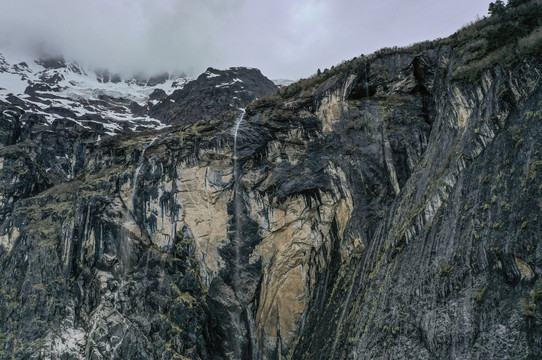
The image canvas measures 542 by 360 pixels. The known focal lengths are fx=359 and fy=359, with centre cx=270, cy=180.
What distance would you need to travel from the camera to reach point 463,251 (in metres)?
11.9

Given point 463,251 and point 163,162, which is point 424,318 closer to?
point 463,251

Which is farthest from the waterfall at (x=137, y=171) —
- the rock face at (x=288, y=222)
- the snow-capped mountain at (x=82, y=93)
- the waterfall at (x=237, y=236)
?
the snow-capped mountain at (x=82, y=93)

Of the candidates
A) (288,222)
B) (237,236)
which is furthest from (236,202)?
(288,222)

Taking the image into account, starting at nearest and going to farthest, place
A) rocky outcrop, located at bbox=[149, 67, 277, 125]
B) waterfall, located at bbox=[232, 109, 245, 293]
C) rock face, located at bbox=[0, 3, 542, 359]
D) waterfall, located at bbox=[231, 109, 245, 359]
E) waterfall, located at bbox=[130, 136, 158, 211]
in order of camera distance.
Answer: rock face, located at bbox=[0, 3, 542, 359] < waterfall, located at bbox=[231, 109, 245, 359] < waterfall, located at bbox=[232, 109, 245, 293] < waterfall, located at bbox=[130, 136, 158, 211] < rocky outcrop, located at bbox=[149, 67, 277, 125]

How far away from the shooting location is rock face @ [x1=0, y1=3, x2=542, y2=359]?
44.9ft

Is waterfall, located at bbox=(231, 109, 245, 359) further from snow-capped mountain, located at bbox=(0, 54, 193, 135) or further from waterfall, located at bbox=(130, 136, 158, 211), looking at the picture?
snow-capped mountain, located at bbox=(0, 54, 193, 135)

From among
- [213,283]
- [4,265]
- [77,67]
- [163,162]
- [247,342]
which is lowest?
Result: [247,342]

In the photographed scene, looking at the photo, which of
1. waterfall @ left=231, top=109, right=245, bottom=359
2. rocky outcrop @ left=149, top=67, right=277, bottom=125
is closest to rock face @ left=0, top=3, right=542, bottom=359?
waterfall @ left=231, top=109, right=245, bottom=359

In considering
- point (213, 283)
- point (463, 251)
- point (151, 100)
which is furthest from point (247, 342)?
point (151, 100)

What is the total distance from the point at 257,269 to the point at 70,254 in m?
17.1

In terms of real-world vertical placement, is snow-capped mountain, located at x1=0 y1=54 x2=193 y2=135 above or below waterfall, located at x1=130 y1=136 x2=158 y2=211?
above

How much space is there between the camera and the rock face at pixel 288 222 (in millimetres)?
13688

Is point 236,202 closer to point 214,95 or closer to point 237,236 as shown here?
point 237,236

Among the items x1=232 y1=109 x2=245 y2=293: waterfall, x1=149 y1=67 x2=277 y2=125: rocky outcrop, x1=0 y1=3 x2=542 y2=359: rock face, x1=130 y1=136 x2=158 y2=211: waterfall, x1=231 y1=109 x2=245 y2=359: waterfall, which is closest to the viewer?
x1=0 y1=3 x2=542 y2=359: rock face
